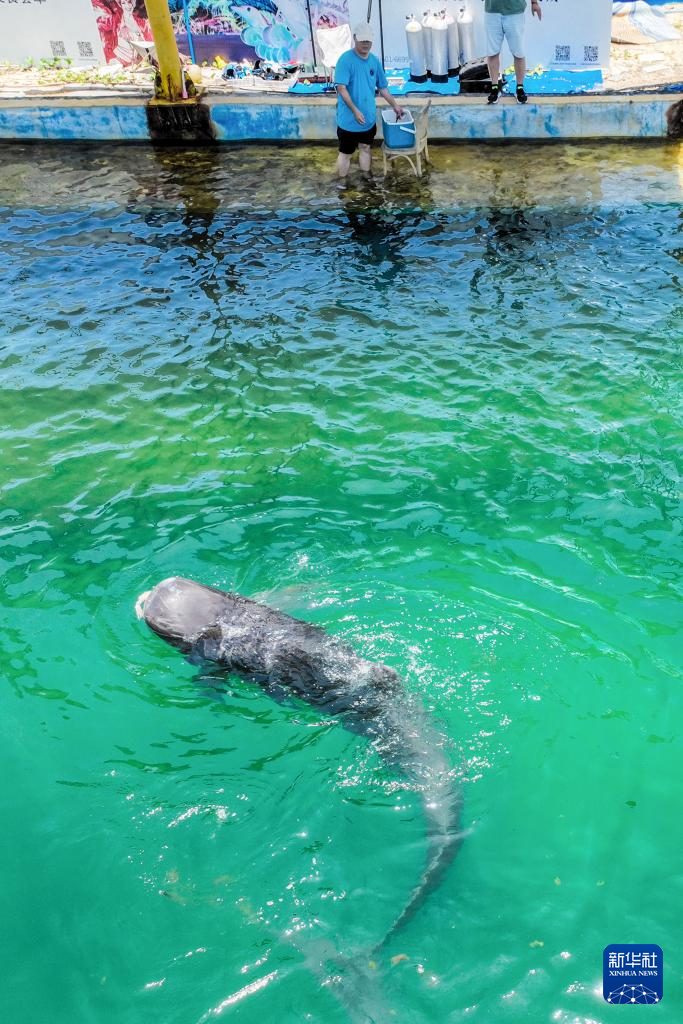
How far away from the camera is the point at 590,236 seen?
39.5 feet

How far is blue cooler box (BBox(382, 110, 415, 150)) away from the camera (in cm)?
1394

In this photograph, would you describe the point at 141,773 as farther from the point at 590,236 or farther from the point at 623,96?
the point at 623,96

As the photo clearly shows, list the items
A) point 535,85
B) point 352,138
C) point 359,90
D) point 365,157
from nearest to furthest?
1. point 359,90
2. point 352,138
3. point 365,157
4. point 535,85

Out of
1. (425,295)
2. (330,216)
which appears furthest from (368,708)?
(330,216)

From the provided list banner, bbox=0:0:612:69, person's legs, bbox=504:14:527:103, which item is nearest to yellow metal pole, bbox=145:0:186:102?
banner, bbox=0:0:612:69

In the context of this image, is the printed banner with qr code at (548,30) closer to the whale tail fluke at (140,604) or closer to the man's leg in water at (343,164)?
the man's leg in water at (343,164)

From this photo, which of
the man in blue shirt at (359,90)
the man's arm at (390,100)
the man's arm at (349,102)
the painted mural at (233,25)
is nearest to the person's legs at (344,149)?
the man in blue shirt at (359,90)

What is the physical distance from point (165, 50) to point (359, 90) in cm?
542

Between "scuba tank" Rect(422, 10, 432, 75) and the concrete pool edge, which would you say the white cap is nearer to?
the concrete pool edge

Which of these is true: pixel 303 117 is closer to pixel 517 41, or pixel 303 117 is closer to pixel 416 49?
pixel 416 49

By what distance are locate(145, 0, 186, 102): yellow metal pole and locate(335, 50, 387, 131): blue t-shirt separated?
4.93m

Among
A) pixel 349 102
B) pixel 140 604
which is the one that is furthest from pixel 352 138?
pixel 140 604

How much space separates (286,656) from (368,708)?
2.18ft

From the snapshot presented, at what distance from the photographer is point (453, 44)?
657 inches
